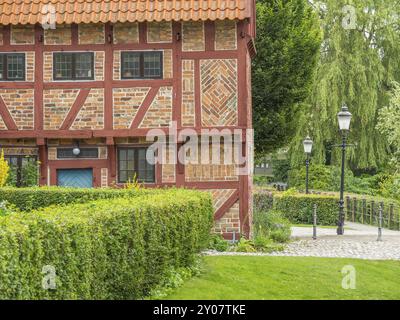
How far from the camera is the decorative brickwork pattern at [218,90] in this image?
18.2m

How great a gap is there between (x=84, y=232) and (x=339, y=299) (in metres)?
4.85

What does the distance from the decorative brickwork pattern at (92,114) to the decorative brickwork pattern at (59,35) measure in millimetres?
1440

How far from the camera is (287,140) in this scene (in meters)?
27.9

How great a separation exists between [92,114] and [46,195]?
2.78 m

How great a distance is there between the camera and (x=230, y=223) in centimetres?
1831

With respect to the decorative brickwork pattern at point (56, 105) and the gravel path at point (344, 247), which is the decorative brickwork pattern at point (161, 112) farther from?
the gravel path at point (344, 247)

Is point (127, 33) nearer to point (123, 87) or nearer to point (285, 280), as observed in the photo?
point (123, 87)

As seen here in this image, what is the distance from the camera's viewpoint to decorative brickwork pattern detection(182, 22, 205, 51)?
18281 mm

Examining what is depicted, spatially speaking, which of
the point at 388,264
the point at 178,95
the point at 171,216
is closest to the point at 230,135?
the point at 178,95

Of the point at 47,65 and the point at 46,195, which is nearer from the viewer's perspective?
the point at 46,195

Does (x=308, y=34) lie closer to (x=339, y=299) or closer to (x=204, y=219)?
(x=204, y=219)

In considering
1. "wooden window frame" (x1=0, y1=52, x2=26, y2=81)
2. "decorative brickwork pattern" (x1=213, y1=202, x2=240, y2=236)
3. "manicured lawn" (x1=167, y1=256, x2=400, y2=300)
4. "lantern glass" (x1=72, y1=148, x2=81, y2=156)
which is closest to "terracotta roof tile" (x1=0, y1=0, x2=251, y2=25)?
"wooden window frame" (x1=0, y1=52, x2=26, y2=81)

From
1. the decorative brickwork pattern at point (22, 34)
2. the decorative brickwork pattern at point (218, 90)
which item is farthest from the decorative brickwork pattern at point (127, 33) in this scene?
the decorative brickwork pattern at point (22, 34)

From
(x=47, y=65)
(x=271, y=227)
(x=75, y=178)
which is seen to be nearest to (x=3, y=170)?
(x=75, y=178)
